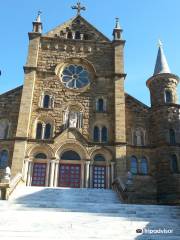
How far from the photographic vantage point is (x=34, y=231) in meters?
13.7

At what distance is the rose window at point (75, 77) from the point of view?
30844 millimetres

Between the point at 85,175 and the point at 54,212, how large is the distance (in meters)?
10.8

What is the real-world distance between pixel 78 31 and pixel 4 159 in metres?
15.6

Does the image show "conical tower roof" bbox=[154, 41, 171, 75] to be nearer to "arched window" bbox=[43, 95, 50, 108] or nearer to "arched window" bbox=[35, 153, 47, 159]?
"arched window" bbox=[43, 95, 50, 108]

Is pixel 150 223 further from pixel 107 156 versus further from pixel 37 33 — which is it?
pixel 37 33

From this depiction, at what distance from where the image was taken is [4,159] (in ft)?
89.0

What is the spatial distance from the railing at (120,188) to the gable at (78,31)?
51.6ft

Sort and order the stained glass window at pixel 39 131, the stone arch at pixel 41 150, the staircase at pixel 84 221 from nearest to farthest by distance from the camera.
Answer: the staircase at pixel 84 221, the stone arch at pixel 41 150, the stained glass window at pixel 39 131

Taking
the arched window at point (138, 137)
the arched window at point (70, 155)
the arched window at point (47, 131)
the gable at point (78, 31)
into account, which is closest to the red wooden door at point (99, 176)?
the arched window at point (70, 155)

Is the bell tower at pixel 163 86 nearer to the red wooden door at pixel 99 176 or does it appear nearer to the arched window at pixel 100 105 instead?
the arched window at pixel 100 105

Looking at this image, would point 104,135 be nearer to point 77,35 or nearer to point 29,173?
point 29,173

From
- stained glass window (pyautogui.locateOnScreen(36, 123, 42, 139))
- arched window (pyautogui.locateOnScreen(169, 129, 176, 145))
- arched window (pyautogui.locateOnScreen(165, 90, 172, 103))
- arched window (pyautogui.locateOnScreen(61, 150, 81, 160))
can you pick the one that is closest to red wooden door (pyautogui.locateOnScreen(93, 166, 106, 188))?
arched window (pyautogui.locateOnScreen(61, 150, 81, 160))

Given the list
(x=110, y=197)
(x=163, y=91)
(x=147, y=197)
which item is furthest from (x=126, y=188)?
(x=163, y=91)

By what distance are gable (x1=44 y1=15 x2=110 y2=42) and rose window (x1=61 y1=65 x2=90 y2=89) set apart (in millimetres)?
3830
